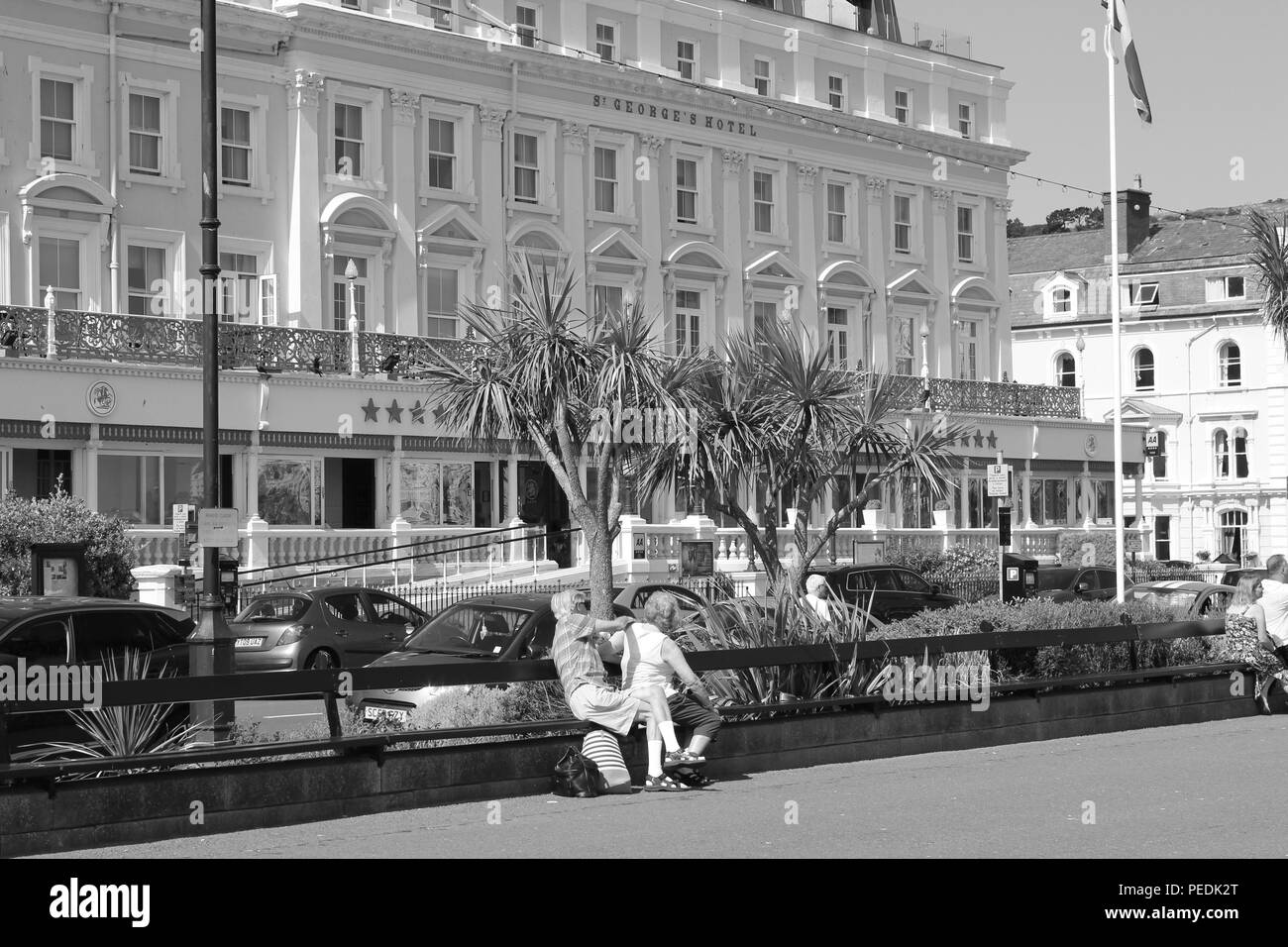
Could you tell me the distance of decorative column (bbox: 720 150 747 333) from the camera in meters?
48.1

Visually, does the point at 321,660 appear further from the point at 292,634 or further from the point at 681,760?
the point at 681,760

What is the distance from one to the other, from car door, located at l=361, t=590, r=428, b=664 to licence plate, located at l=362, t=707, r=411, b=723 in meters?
8.74

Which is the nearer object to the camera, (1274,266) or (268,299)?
(1274,266)

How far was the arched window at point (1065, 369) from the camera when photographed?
266ft

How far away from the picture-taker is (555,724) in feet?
47.6

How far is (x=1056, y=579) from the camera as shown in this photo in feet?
129

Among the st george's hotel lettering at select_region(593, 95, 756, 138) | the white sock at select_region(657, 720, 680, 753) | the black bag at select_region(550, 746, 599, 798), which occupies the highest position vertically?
the st george's hotel lettering at select_region(593, 95, 756, 138)

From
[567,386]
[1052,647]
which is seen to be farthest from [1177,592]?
[567,386]

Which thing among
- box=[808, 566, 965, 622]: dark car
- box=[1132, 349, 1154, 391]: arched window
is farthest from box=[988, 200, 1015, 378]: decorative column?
box=[1132, 349, 1154, 391]: arched window

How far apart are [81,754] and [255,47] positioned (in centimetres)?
2904

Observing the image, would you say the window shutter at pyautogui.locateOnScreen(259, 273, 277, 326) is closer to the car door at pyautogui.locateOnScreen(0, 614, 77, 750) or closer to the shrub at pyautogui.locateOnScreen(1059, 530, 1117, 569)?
the car door at pyautogui.locateOnScreen(0, 614, 77, 750)

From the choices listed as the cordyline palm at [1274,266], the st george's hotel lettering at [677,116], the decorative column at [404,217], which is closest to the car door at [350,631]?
the decorative column at [404,217]

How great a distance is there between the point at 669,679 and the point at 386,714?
2.89m
